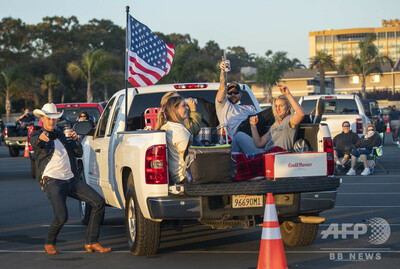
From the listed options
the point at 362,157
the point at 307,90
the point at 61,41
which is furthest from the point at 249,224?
the point at 307,90

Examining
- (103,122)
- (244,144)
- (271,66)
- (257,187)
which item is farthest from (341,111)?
(271,66)

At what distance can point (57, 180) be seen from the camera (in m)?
8.40

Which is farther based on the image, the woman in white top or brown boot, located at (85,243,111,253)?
brown boot, located at (85,243,111,253)

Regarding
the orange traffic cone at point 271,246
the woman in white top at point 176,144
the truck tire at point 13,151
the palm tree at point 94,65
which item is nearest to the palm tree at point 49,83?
the palm tree at point 94,65

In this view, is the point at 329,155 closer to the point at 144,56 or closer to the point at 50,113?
the point at 50,113

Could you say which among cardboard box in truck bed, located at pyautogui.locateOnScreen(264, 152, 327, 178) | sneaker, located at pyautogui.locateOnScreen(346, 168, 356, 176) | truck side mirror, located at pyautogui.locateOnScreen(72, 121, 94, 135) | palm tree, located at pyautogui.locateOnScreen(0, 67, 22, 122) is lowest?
sneaker, located at pyautogui.locateOnScreen(346, 168, 356, 176)

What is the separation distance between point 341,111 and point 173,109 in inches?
593

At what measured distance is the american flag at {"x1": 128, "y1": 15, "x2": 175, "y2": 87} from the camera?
1197 cm

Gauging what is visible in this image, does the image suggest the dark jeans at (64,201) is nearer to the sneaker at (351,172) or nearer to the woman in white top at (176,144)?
the woman in white top at (176,144)

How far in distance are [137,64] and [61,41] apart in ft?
227

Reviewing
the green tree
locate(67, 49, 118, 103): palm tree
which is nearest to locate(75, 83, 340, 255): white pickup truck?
locate(67, 49, 118, 103): palm tree

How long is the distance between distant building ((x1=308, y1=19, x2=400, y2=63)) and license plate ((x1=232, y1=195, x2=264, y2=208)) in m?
179

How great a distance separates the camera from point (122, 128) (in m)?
9.09
